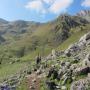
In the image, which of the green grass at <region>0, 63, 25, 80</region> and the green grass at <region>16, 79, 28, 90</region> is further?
the green grass at <region>0, 63, 25, 80</region>

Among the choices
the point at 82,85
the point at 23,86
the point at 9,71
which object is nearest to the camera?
the point at 82,85

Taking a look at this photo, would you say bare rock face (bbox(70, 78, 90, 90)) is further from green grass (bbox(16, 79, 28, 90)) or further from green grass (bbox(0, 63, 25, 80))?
green grass (bbox(0, 63, 25, 80))

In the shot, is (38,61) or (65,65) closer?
(65,65)

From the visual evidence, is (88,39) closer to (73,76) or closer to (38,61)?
(38,61)

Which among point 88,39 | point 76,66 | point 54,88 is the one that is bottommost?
point 54,88

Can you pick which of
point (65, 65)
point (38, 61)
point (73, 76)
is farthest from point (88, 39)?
point (73, 76)

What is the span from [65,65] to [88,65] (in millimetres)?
7151

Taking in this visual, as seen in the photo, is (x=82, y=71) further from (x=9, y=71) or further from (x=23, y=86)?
(x=9, y=71)

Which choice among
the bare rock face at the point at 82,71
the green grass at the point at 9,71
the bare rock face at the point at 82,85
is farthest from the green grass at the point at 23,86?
the green grass at the point at 9,71

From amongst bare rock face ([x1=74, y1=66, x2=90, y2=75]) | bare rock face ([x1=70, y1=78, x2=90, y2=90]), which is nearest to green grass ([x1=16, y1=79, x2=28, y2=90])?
bare rock face ([x1=74, y1=66, x2=90, y2=75])

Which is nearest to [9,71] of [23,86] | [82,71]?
[23,86]

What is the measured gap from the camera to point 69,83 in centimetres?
5119

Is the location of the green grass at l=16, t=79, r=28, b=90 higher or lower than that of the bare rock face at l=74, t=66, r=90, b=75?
lower

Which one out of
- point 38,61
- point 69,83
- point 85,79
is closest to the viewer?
point 85,79
